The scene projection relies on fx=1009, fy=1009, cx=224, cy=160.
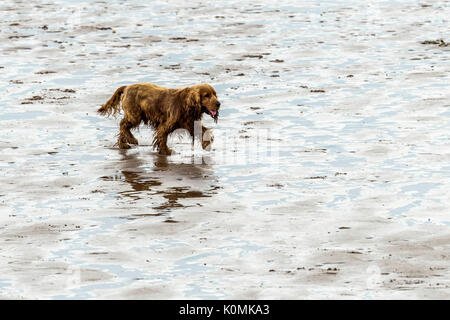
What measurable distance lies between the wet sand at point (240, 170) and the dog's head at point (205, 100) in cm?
72

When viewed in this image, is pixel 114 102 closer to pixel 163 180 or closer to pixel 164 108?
pixel 164 108

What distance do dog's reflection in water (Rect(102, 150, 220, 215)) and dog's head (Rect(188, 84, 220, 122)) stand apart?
75 centimetres

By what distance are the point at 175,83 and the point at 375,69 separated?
4.02 meters

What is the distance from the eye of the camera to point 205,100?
13586 mm

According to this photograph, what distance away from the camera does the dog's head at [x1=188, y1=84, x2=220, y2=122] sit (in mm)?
13547

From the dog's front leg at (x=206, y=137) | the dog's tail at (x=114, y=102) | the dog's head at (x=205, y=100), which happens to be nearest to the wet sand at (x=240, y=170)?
the dog's front leg at (x=206, y=137)

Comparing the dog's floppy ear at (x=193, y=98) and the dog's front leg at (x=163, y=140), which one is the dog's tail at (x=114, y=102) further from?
the dog's floppy ear at (x=193, y=98)

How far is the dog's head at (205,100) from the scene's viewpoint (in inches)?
533

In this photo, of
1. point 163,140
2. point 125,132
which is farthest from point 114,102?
point 163,140

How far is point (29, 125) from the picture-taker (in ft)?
52.5

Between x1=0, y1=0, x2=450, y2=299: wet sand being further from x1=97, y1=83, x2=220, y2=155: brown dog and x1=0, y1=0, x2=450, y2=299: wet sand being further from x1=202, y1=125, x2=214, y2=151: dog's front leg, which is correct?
x1=97, y1=83, x2=220, y2=155: brown dog

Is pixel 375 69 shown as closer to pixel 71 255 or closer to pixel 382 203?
pixel 382 203
